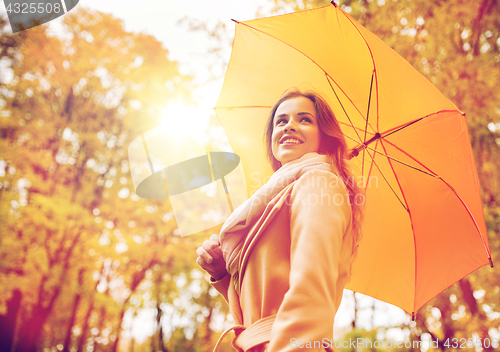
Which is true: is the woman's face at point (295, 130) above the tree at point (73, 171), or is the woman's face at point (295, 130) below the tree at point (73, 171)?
below

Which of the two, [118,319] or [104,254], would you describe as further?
[118,319]

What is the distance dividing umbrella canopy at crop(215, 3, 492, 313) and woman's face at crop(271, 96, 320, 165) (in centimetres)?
58

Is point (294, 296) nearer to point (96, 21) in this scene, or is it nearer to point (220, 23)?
point (220, 23)

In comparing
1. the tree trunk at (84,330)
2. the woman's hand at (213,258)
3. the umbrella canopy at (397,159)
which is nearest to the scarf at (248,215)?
the woman's hand at (213,258)

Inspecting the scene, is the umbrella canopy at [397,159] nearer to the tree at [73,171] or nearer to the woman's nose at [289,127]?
the woman's nose at [289,127]

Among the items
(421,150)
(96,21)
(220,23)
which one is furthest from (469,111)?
(96,21)

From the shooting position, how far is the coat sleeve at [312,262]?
0.80m

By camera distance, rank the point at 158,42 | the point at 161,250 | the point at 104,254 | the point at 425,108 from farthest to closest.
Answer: the point at 158,42 < the point at 161,250 < the point at 104,254 < the point at 425,108

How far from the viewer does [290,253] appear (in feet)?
3.56

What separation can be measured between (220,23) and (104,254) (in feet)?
16.4

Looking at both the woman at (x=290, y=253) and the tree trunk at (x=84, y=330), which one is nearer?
the woman at (x=290, y=253)

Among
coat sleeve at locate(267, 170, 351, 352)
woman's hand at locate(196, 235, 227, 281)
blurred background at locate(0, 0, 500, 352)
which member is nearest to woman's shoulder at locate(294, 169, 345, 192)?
coat sleeve at locate(267, 170, 351, 352)

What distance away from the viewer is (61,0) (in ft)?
21.9

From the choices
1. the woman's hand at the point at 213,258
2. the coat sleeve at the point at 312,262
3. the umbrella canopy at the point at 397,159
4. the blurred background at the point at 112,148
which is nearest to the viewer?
the coat sleeve at the point at 312,262
